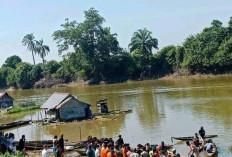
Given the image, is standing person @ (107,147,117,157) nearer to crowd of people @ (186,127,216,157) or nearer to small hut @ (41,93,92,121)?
crowd of people @ (186,127,216,157)

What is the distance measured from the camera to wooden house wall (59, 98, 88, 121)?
40.2 m

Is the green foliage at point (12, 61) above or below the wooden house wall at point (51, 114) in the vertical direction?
above

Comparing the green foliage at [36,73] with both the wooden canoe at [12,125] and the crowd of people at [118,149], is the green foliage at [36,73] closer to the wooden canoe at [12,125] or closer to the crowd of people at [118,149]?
the wooden canoe at [12,125]

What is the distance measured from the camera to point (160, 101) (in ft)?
168

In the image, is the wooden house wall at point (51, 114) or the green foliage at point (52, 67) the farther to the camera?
the green foliage at point (52, 67)

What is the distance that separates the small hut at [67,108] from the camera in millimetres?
40188

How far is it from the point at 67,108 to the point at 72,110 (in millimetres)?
631

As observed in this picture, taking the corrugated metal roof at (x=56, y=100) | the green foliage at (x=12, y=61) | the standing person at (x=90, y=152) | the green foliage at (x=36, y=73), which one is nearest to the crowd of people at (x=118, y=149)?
the standing person at (x=90, y=152)

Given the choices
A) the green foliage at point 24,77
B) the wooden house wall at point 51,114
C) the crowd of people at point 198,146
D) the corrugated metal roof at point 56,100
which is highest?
the green foliage at point 24,77

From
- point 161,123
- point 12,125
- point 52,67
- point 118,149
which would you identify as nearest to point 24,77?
point 52,67

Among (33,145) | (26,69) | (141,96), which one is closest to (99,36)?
(26,69)

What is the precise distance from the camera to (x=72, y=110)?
40.5 m

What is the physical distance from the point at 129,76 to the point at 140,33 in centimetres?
1309

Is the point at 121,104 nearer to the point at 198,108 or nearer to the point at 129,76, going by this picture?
the point at 198,108
